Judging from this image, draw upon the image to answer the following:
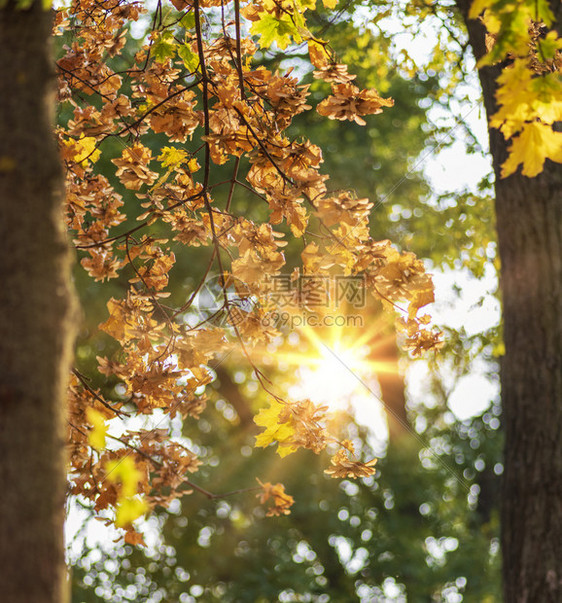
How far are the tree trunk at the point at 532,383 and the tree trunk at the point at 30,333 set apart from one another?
9.81 ft

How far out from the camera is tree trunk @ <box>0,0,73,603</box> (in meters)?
1.05

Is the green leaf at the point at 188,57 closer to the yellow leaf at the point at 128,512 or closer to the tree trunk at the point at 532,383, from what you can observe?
the tree trunk at the point at 532,383

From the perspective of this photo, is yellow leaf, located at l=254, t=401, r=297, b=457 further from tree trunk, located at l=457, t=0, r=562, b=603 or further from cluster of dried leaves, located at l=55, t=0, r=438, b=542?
tree trunk, located at l=457, t=0, r=562, b=603

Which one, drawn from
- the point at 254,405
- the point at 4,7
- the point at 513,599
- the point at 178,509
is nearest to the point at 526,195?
the point at 513,599

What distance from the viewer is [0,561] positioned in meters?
1.03

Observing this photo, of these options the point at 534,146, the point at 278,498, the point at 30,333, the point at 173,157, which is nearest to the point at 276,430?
the point at 278,498

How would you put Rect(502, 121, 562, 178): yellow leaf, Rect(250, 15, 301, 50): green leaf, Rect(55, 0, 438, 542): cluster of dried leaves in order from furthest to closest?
Rect(250, 15, 301, 50): green leaf
Rect(55, 0, 438, 542): cluster of dried leaves
Rect(502, 121, 562, 178): yellow leaf

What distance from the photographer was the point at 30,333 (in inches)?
43.8

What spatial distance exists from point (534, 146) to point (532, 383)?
7.20 feet

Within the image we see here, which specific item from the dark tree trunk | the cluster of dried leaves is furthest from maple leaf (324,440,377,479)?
the dark tree trunk

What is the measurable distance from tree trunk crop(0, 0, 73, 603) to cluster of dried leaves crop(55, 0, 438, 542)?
4.54ft

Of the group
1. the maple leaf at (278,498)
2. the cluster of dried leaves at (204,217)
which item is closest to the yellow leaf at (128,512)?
the cluster of dried leaves at (204,217)

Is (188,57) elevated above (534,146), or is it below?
above

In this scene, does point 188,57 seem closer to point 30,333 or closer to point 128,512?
point 30,333
